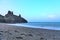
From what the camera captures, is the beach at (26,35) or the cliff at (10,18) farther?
the cliff at (10,18)

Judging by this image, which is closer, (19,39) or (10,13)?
(19,39)

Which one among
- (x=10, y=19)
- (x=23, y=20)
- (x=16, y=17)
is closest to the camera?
(x=10, y=19)

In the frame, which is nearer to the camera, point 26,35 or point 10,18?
point 26,35

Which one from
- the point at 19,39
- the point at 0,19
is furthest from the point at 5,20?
the point at 19,39

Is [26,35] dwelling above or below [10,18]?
below

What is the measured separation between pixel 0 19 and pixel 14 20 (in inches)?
868

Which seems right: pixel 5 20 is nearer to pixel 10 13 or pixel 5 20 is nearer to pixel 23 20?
pixel 10 13

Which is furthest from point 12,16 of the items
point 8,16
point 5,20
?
point 5,20

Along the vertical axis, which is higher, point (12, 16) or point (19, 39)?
point (12, 16)

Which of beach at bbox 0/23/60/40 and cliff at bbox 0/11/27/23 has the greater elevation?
cliff at bbox 0/11/27/23

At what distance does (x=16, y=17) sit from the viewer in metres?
172

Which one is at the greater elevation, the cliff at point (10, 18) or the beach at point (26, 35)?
the cliff at point (10, 18)

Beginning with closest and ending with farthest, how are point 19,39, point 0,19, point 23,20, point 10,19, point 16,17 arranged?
1. point 19,39
2. point 0,19
3. point 10,19
4. point 16,17
5. point 23,20

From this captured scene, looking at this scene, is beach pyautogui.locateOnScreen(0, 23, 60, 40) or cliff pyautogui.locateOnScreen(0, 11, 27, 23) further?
cliff pyautogui.locateOnScreen(0, 11, 27, 23)
